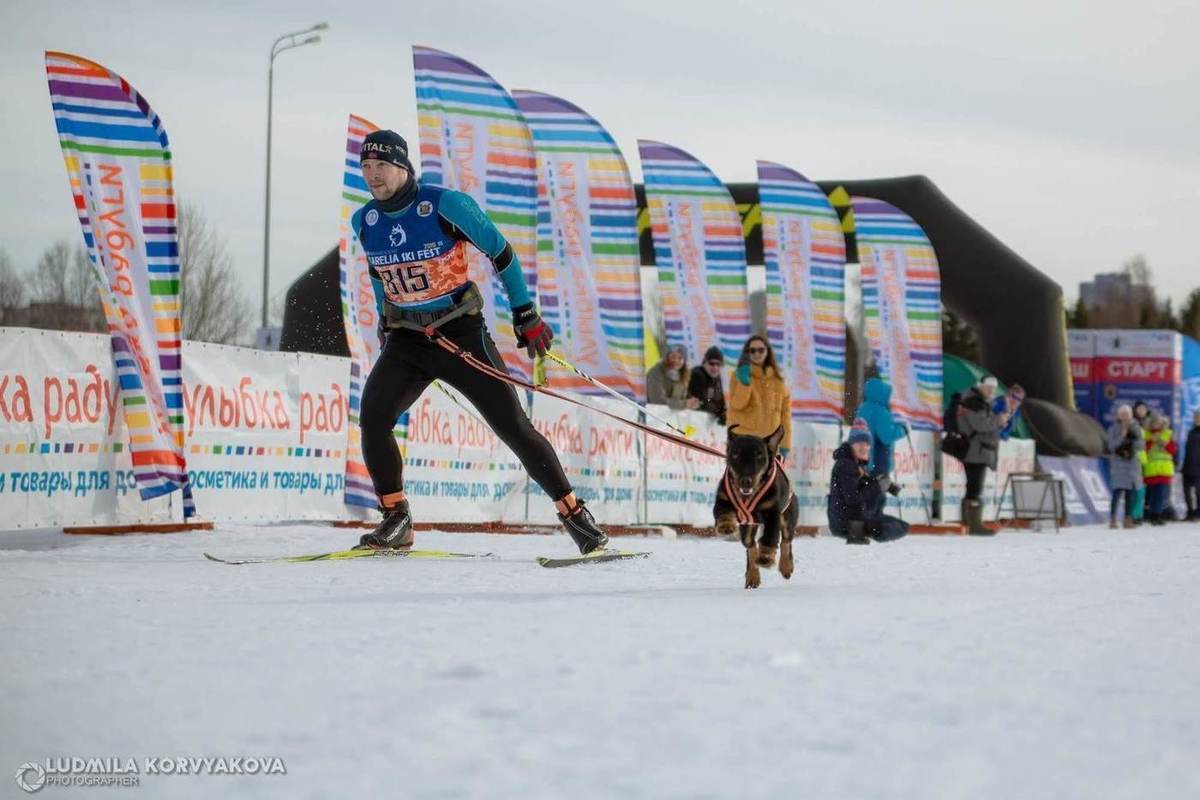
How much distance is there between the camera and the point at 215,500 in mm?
9938

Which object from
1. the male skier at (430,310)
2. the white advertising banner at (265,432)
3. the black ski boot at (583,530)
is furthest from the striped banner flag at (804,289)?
the male skier at (430,310)

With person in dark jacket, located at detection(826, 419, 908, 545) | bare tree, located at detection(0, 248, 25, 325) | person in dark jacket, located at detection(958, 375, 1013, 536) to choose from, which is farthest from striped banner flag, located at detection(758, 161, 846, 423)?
bare tree, located at detection(0, 248, 25, 325)

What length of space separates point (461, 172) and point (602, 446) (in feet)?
8.97

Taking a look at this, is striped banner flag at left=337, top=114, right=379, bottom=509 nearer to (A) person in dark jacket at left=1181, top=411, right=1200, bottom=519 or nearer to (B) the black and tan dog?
(B) the black and tan dog

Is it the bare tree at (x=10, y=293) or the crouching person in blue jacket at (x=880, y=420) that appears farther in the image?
the bare tree at (x=10, y=293)

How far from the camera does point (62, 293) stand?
116 feet

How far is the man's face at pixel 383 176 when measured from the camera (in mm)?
7035

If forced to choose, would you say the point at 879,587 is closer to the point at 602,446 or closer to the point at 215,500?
the point at 215,500

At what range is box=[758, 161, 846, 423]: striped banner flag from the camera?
58.6ft

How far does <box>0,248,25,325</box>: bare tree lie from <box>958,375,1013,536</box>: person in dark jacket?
23874mm

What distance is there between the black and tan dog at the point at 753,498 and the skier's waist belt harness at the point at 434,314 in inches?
56.1

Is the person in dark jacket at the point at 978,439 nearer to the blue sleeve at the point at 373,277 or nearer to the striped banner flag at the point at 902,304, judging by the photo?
the striped banner flag at the point at 902,304

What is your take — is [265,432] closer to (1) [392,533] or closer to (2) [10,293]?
(1) [392,533]

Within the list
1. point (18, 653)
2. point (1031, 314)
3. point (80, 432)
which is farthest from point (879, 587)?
point (1031, 314)
